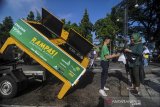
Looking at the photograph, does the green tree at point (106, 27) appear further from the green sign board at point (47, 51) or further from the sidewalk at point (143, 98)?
the green sign board at point (47, 51)

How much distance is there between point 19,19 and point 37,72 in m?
2.14

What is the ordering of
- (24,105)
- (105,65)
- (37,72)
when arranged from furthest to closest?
(37,72) < (105,65) < (24,105)

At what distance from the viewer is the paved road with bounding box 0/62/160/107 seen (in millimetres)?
8664

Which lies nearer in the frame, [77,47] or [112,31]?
[77,47]

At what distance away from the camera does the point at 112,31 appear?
6278cm

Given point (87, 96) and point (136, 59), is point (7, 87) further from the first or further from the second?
point (136, 59)

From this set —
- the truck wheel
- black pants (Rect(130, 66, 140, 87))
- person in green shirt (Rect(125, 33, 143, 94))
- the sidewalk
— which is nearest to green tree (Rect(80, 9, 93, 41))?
the sidewalk

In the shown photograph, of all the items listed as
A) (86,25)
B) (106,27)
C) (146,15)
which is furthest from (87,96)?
(86,25)

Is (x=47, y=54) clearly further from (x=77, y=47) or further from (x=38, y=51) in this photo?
(x=77, y=47)

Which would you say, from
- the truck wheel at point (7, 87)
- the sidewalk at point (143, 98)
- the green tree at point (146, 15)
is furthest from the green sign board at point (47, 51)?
the green tree at point (146, 15)

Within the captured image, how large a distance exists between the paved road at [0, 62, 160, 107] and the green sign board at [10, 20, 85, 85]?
30.7 inches

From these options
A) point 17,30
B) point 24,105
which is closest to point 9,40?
point 17,30

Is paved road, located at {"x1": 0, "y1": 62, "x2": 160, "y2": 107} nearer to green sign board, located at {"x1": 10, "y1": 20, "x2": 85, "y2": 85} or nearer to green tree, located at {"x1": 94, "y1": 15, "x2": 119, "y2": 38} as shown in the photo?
green sign board, located at {"x1": 10, "y1": 20, "x2": 85, "y2": 85}

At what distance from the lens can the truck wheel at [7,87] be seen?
9797 mm
